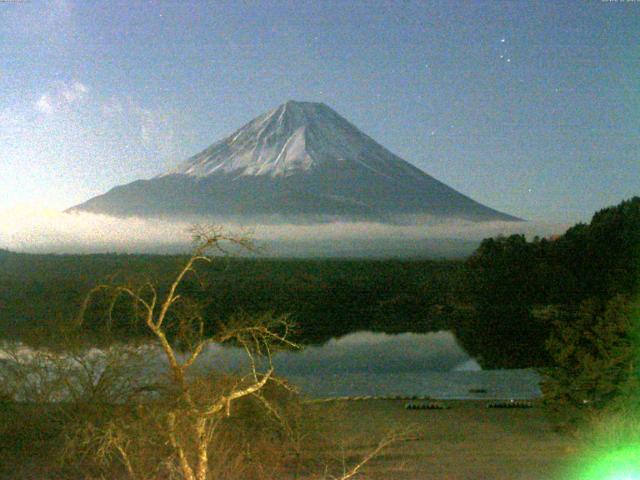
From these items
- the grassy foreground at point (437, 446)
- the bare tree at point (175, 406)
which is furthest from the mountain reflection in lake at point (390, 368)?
the grassy foreground at point (437, 446)

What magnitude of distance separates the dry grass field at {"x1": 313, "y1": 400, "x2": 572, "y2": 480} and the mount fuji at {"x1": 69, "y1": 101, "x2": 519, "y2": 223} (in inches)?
1921

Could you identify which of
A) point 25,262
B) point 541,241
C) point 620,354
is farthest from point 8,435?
point 25,262

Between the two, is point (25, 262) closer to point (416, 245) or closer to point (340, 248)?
point (340, 248)

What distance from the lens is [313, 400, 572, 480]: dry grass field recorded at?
606 centimetres

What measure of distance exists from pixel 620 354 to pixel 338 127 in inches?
2336

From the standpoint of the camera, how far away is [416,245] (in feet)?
242

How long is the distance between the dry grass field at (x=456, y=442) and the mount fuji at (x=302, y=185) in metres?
48.8

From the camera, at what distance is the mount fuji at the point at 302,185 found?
198ft

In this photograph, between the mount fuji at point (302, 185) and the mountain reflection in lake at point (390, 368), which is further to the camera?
the mount fuji at point (302, 185)

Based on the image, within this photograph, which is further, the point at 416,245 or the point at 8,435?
the point at 416,245

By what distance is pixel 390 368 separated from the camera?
64.2 ft

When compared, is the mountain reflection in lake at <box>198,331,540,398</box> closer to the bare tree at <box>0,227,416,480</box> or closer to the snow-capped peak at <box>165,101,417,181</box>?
the bare tree at <box>0,227,416,480</box>

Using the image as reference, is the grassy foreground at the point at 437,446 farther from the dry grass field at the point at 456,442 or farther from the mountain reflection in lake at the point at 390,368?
the mountain reflection in lake at the point at 390,368

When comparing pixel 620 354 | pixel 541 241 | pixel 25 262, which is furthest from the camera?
pixel 25 262
